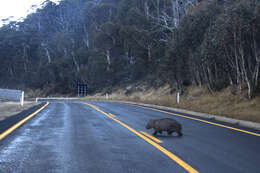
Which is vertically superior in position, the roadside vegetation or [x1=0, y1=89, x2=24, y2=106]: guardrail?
the roadside vegetation

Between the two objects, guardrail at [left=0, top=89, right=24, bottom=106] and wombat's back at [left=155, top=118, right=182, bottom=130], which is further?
guardrail at [left=0, top=89, right=24, bottom=106]

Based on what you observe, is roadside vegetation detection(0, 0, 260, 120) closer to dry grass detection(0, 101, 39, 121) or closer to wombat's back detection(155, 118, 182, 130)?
wombat's back detection(155, 118, 182, 130)

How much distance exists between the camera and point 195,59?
95.4ft

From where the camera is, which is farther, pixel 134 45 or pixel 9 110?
pixel 134 45

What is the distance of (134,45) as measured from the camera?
157 ft

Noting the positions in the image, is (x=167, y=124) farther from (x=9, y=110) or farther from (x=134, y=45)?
(x=134, y=45)

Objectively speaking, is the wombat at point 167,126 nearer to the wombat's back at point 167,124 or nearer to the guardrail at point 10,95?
the wombat's back at point 167,124

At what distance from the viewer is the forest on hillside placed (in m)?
21.9

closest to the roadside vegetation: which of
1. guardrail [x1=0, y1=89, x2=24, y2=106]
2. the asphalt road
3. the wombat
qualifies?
the wombat

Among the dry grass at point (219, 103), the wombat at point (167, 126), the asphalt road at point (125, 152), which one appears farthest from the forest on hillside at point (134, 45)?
the asphalt road at point (125, 152)

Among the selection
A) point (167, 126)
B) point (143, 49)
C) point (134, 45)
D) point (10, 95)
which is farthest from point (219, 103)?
point (134, 45)

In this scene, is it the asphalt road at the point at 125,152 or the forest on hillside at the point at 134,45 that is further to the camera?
the forest on hillside at the point at 134,45

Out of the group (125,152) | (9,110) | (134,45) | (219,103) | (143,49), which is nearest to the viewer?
(125,152)

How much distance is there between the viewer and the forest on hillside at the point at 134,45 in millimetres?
21884
